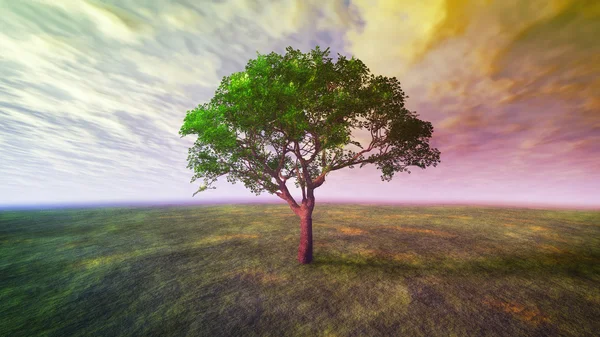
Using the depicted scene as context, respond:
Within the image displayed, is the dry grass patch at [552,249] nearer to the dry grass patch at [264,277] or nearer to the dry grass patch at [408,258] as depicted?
the dry grass patch at [408,258]

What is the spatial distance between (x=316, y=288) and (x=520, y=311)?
1175cm

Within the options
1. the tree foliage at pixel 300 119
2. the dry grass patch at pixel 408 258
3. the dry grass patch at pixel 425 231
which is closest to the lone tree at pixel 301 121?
the tree foliage at pixel 300 119

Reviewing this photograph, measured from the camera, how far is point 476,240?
25.9m

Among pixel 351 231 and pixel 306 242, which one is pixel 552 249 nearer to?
pixel 351 231

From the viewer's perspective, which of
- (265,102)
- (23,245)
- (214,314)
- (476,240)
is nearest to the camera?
(214,314)

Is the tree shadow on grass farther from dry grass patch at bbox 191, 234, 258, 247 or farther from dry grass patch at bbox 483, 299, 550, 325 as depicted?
dry grass patch at bbox 191, 234, 258, 247

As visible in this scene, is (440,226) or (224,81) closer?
(224,81)

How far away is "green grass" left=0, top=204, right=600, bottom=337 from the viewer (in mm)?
11820

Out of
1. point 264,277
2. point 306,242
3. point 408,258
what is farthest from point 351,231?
point 264,277

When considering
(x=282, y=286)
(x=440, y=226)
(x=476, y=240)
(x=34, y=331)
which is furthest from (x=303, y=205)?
(x=440, y=226)

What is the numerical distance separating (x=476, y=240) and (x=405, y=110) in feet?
62.6

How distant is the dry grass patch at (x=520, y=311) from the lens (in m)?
11.6

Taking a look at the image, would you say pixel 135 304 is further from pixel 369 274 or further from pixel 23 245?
pixel 23 245

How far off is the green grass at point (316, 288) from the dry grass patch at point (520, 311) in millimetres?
60
